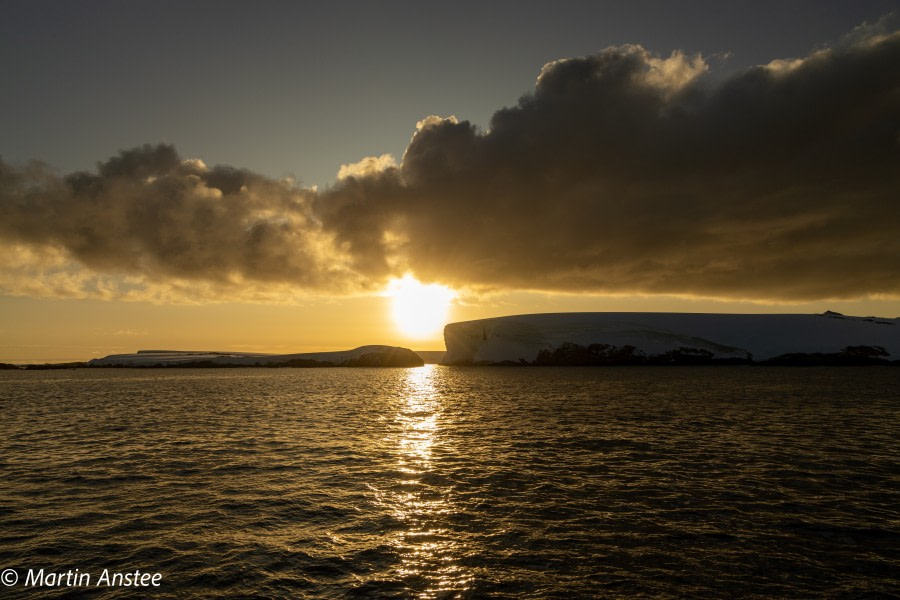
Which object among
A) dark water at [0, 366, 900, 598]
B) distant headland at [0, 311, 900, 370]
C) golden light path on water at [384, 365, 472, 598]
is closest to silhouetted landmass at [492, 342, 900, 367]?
distant headland at [0, 311, 900, 370]

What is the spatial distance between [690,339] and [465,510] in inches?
5558

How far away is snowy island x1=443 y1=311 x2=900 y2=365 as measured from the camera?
133625mm

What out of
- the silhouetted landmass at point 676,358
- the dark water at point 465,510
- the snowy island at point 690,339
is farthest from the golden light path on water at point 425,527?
the snowy island at point 690,339

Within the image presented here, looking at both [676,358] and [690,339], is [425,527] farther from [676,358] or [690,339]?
[690,339]

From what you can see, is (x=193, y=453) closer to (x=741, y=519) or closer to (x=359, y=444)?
(x=359, y=444)

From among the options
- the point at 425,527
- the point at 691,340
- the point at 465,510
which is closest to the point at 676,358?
the point at 691,340

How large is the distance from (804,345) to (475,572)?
15512 cm

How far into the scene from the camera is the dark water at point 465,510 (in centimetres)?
1100

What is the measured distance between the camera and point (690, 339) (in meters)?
140

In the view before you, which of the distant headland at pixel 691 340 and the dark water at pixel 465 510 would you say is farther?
the distant headland at pixel 691 340

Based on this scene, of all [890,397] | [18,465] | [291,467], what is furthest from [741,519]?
[890,397]

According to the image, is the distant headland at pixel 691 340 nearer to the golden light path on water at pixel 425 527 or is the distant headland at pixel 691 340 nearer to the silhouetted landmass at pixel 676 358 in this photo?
the silhouetted landmass at pixel 676 358

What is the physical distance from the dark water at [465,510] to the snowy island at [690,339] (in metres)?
111

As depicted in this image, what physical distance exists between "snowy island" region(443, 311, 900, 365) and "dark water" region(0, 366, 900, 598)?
111 meters
